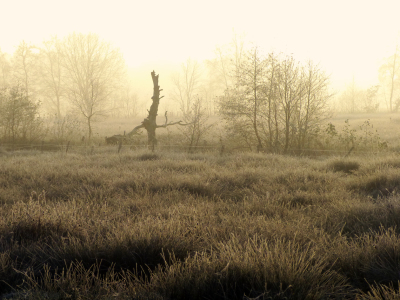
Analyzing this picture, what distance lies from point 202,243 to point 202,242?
1.4 inches

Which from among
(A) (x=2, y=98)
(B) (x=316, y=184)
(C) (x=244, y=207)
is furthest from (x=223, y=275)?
(A) (x=2, y=98)

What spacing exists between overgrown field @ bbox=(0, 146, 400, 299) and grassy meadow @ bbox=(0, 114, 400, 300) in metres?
0.01

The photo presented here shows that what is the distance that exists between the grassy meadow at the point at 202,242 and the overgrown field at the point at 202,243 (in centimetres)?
1

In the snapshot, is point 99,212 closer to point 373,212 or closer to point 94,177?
point 94,177

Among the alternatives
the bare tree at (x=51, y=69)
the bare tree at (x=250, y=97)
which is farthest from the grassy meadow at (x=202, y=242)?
the bare tree at (x=51, y=69)

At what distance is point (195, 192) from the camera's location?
6582mm

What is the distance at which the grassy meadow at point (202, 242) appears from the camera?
246cm

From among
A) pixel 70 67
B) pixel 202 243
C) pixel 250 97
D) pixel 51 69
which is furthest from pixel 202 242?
pixel 51 69

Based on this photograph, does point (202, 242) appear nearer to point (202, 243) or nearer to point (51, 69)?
point (202, 243)

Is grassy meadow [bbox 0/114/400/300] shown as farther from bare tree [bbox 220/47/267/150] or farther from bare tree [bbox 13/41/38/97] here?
bare tree [bbox 13/41/38/97]

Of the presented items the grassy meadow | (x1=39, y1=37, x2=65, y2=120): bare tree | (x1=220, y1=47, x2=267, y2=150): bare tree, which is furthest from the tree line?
the grassy meadow

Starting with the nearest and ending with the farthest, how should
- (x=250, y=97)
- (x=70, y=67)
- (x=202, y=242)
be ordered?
1. (x=202, y=242)
2. (x=250, y=97)
3. (x=70, y=67)

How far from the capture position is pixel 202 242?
350 cm

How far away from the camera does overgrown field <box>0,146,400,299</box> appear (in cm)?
246
